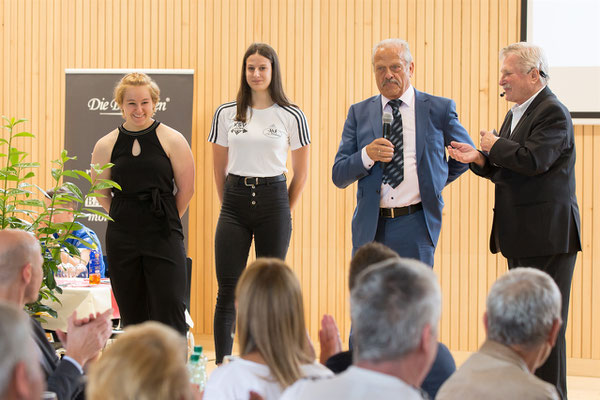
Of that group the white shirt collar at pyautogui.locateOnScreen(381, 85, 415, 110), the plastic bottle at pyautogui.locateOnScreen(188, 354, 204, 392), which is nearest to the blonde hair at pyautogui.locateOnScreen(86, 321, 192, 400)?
the plastic bottle at pyautogui.locateOnScreen(188, 354, 204, 392)

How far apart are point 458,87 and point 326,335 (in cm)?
379

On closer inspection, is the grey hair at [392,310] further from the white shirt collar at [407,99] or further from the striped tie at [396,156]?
the white shirt collar at [407,99]

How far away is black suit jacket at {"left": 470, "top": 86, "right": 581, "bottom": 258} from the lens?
11.3 feet

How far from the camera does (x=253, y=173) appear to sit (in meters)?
4.03

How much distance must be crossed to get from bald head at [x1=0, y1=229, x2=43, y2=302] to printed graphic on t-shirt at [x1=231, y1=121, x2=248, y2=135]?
181cm

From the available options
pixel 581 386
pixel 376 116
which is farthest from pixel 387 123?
pixel 581 386

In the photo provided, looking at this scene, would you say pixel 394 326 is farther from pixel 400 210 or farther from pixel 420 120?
pixel 420 120

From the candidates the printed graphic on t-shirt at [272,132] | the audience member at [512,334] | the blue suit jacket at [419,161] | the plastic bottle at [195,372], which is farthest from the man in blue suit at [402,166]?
the audience member at [512,334]

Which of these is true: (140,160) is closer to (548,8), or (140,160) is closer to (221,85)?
(221,85)

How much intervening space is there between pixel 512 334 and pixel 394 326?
53cm

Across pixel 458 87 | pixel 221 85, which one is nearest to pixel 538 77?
pixel 458 87

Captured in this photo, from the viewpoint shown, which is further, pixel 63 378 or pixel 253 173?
pixel 253 173

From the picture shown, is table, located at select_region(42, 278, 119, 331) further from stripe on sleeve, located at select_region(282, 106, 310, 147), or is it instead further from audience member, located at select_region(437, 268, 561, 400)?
audience member, located at select_region(437, 268, 561, 400)

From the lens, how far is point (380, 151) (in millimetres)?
3516
